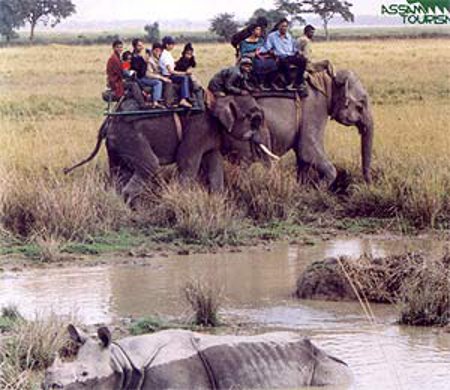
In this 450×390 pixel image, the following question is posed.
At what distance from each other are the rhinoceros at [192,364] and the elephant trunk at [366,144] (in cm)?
840

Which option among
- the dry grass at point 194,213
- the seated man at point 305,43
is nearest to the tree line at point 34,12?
the seated man at point 305,43

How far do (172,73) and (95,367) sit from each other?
29.8 feet

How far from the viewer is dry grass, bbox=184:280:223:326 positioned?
10.1 m

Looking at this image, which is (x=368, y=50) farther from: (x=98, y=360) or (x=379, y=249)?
(x=98, y=360)

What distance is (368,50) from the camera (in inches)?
1912

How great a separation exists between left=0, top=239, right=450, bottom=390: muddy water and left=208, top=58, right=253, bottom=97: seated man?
9.68 ft

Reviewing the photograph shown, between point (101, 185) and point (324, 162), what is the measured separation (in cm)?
307

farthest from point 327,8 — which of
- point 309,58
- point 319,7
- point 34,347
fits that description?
point 34,347

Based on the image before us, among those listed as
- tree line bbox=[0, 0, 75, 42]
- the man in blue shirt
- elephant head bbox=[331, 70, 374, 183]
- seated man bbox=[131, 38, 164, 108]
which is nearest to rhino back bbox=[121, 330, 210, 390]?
seated man bbox=[131, 38, 164, 108]

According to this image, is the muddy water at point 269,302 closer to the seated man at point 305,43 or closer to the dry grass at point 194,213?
the dry grass at point 194,213

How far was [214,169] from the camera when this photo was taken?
1669 centimetres

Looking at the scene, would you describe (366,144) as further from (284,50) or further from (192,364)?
(192,364)

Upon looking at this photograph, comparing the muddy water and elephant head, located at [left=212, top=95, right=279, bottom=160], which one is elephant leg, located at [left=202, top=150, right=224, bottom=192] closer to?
elephant head, located at [left=212, top=95, right=279, bottom=160]

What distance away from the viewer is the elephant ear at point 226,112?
1677cm
